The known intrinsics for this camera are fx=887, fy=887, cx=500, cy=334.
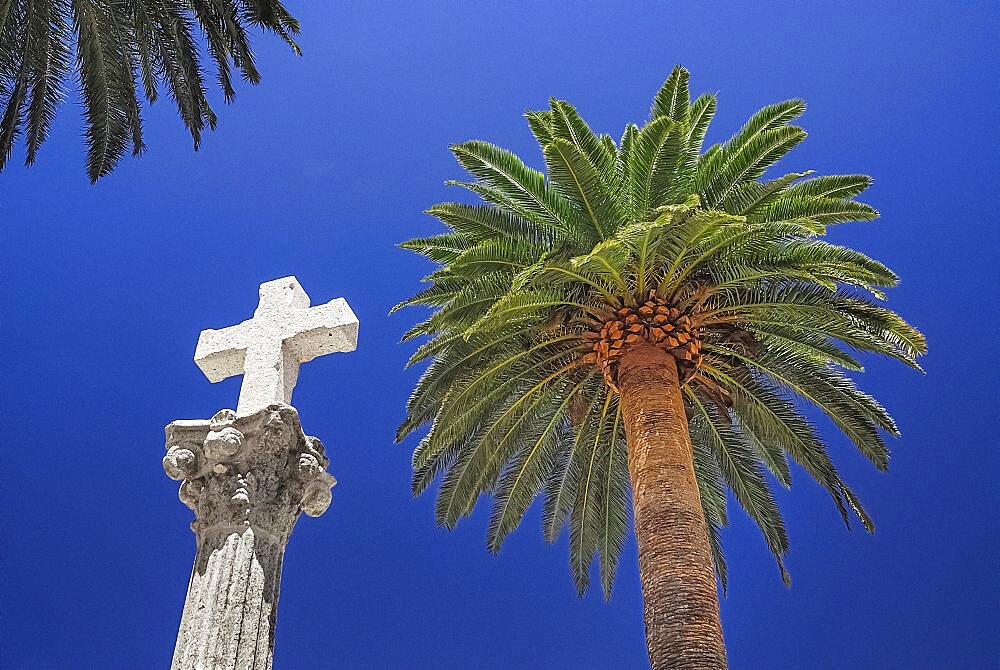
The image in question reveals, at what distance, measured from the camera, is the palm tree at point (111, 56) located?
8.78 meters

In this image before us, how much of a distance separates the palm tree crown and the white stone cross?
1.72m

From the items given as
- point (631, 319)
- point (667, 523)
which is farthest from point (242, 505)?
point (631, 319)

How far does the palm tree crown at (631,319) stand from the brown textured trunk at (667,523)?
0.57m

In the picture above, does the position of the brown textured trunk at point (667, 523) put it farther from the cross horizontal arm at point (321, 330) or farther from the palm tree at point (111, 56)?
the palm tree at point (111, 56)

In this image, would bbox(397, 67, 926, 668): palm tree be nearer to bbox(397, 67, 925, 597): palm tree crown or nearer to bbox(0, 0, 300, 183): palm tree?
bbox(397, 67, 925, 597): palm tree crown

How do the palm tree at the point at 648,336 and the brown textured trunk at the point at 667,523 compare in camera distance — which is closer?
the brown textured trunk at the point at 667,523

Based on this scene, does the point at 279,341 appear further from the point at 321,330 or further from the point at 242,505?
the point at 242,505

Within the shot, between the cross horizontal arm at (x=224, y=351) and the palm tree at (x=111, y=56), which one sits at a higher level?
the palm tree at (x=111, y=56)

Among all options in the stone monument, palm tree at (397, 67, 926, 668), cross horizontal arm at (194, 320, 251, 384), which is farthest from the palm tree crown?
the stone monument

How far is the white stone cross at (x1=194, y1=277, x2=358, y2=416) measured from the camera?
8336 millimetres

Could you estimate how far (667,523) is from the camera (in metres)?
9.21

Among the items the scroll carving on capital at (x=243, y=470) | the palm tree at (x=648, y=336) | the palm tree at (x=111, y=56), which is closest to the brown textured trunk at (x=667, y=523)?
the palm tree at (x=648, y=336)

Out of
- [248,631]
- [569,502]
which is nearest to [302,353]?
[248,631]

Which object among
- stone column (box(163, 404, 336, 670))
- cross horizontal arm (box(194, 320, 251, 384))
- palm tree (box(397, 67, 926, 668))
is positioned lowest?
stone column (box(163, 404, 336, 670))
